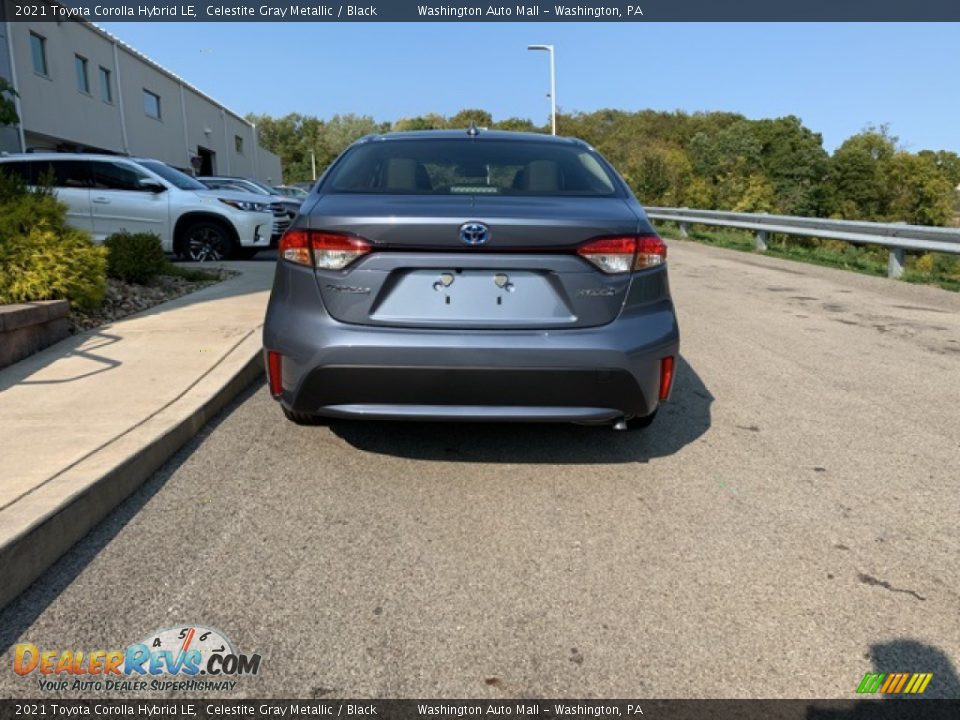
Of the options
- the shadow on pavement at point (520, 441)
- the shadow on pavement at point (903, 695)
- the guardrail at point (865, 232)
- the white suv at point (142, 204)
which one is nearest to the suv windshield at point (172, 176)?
the white suv at point (142, 204)

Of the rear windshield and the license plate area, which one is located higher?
the rear windshield

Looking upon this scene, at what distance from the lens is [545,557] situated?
2.87m

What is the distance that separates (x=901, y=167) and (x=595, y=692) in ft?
310

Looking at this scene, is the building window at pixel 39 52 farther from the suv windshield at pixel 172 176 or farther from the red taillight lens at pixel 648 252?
the red taillight lens at pixel 648 252

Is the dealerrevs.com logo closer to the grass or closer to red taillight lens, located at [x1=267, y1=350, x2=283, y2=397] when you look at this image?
red taillight lens, located at [x1=267, y1=350, x2=283, y2=397]

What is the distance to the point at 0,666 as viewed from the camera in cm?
219

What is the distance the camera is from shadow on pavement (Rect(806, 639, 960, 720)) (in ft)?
6.73

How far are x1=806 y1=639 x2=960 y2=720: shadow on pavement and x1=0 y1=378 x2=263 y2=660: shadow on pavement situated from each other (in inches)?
89.7

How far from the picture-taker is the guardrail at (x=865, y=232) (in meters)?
10.9

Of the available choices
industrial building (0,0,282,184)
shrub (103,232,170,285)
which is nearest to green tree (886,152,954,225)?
industrial building (0,0,282,184)

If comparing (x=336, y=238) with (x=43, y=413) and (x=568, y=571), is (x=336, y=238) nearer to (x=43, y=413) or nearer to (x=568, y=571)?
(x=568, y=571)

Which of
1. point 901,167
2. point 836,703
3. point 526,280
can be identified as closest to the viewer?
point 836,703

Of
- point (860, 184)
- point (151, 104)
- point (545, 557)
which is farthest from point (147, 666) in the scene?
point (860, 184)

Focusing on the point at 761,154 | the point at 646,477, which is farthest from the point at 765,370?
the point at 761,154
